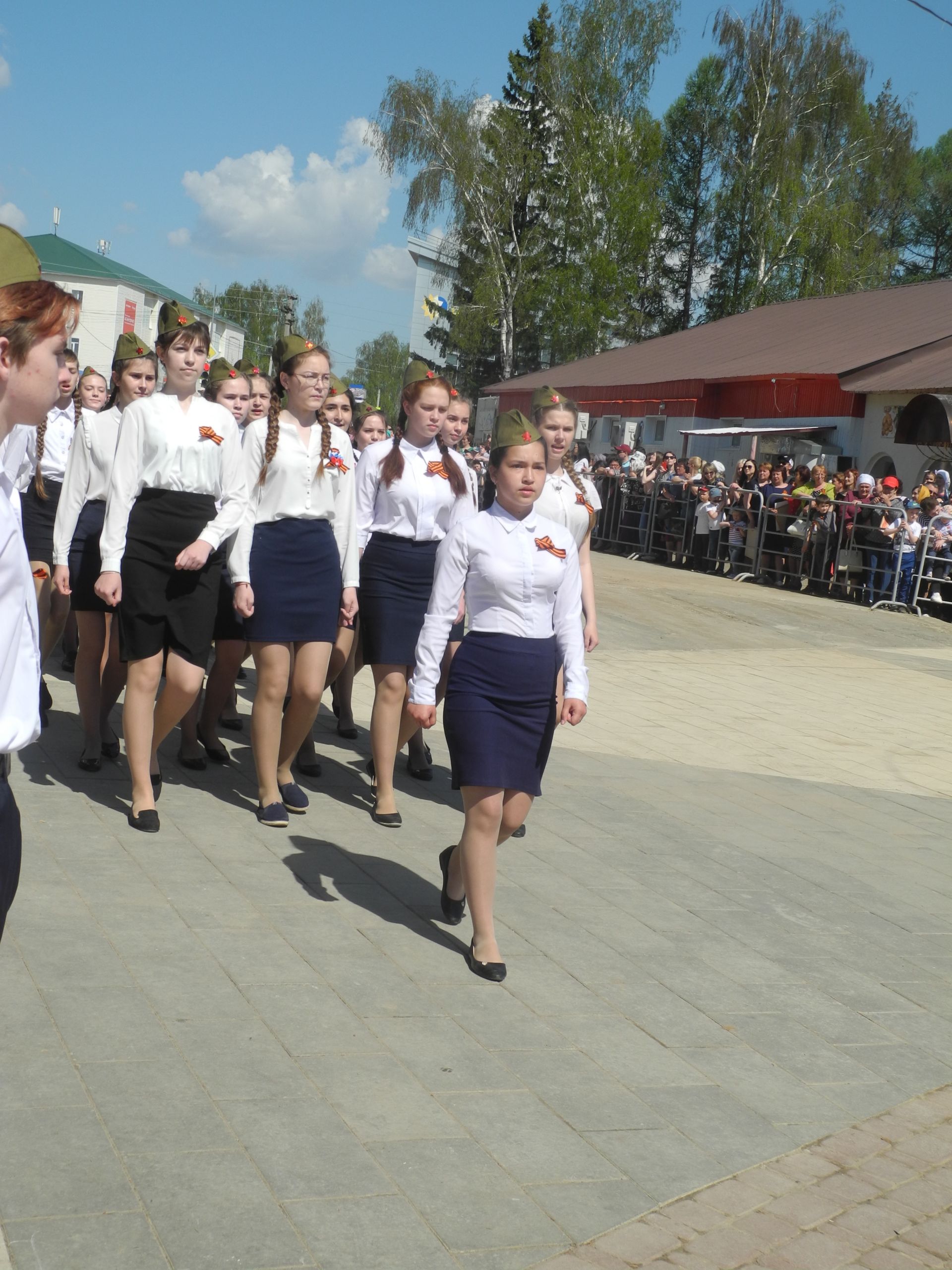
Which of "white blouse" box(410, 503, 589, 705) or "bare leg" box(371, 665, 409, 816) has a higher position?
"white blouse" box(410, 503, 589, 705)

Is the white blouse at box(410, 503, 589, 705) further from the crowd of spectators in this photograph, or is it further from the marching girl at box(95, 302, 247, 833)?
the crowd of spectators

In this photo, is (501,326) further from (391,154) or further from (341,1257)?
(341,1257)

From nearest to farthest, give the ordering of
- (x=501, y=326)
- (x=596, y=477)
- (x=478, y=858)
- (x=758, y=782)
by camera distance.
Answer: (x=478, y=858), (x=758, y=782), (x=596, y=477), (x=501, y=326)

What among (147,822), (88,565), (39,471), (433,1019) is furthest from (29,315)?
(39,471)

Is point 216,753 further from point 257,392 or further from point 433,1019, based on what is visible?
point 433,1019

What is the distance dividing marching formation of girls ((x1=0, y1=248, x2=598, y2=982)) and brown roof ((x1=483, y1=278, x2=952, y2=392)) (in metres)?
23.5

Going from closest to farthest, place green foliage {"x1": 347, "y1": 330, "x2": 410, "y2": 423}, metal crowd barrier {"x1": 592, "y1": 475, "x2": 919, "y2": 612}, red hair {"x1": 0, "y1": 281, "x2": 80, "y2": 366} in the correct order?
red hair {"x1": 0, "y1": 281, "x2": 80, "y2": 366}
metal crowd barrier {"x1": 592, "y1": 475, "x2": 919, "y2": 612}
green foliage {"x1": 347, "y1": 330, "x2": 410, "y2": 423}

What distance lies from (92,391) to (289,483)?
135 inches

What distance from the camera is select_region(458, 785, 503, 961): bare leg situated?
478 centimetres

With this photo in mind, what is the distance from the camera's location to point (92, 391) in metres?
9.23

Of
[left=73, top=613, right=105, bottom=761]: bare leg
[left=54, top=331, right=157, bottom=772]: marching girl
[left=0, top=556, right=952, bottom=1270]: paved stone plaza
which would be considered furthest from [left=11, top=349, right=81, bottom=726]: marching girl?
[left=0, top=556, right=952, bottom=1270]: paved stone plaza

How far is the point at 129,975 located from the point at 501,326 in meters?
47.3

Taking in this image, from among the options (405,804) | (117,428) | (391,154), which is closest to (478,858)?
(405,804)

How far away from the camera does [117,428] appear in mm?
7250
